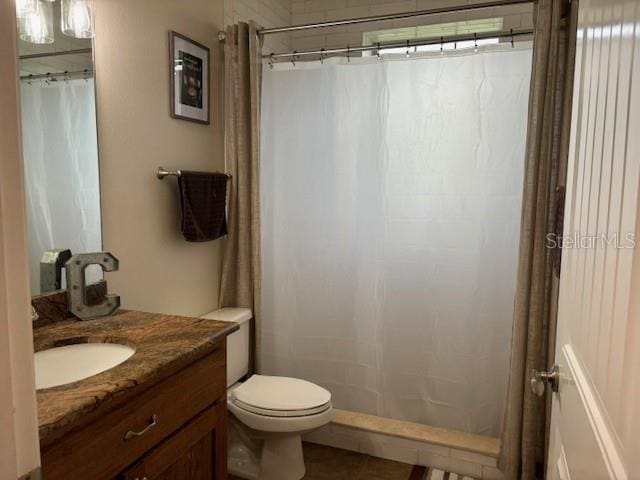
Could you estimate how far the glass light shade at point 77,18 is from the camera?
62.9 inches

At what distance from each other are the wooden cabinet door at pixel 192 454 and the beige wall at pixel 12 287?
0.74 metres

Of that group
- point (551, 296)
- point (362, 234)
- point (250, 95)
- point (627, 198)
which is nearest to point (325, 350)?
point (362, 234)

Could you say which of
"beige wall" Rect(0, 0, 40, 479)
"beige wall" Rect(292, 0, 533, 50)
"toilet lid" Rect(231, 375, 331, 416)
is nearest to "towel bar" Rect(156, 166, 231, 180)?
"toilet lid" Rect(231, 375, 331, 416)

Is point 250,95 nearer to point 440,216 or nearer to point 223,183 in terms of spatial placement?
point 223,183

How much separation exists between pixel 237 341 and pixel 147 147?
3.13 feet

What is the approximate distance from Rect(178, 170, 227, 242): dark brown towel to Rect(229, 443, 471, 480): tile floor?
3.61 feet

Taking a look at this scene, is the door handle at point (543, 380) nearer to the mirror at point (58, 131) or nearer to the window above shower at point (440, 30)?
the mirror at point (58, 131)

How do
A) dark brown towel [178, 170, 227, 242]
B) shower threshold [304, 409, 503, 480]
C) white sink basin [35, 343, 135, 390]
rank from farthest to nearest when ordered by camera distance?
1. shower threshold [304, 409, 503, 480]
2. dark brown towel [178, 170, 227, 242]
3. white sink basin [35, 343, 135, 390]

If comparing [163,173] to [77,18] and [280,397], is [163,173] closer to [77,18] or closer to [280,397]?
[77,18]

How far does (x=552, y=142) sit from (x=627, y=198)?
1.42m

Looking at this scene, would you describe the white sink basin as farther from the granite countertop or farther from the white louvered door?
the white louvered door

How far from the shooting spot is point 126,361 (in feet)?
3.97

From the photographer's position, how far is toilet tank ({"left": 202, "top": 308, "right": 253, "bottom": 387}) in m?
2.24

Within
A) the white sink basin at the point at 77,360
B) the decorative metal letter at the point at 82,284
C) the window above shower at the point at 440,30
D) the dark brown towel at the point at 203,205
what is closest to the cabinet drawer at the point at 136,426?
the white sink basin at the point at 77,360
